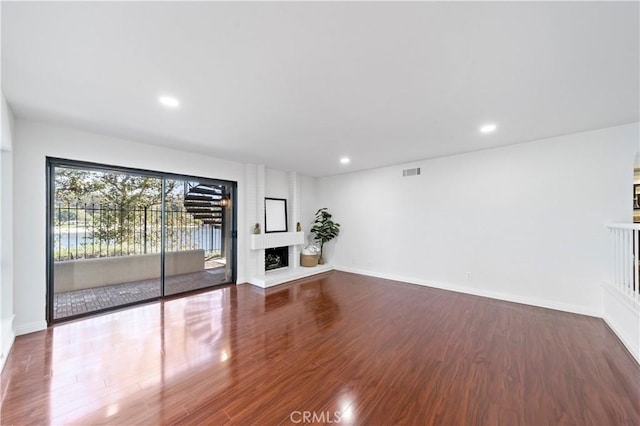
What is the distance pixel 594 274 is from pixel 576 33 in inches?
135

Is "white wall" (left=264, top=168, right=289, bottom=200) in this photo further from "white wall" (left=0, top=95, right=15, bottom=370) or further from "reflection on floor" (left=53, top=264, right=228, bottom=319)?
"white wall" (left=0, top=95, right=15, bottom=370)

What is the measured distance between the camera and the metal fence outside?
11.9ft

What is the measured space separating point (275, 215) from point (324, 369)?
422 cm

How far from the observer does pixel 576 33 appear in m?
1.55

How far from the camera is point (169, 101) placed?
2420 mm

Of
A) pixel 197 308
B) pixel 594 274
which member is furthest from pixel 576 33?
pixel 197 308

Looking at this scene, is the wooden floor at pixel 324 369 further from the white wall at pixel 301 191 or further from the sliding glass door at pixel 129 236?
the white wall at pixel 301 191

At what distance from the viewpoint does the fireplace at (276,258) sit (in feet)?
19.3

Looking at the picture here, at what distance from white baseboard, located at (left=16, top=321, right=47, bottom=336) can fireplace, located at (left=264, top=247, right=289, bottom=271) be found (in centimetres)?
354

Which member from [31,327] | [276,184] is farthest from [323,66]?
[31,327]

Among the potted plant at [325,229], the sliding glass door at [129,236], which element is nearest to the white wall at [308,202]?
the potted plant at [325,229]

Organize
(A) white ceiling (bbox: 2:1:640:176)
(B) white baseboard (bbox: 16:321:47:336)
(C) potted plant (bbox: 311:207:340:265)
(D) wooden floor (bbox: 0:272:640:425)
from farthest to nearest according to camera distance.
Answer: (C) potted plant (bbox: 311:207:340:265) → (B) white baseboard (bbox: 16:321:47:336) → (D) wooden floor (bbox: 0:272:640:425) → (A) white ceiling (bbox: 2:1:640:176)

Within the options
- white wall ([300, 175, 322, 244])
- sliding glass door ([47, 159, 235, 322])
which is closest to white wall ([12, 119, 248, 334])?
sliding glass door ([47, 159, 235, 322])

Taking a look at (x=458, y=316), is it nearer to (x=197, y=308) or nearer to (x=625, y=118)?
(x=625, y=118)
